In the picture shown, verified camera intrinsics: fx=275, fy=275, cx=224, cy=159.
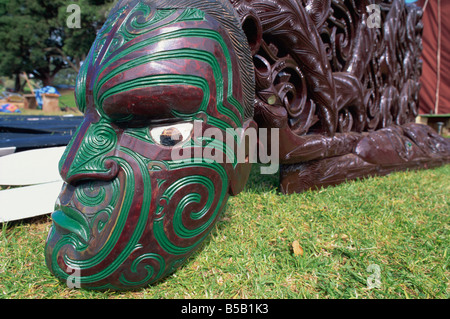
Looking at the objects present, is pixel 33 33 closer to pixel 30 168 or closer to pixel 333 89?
pixel 30 168

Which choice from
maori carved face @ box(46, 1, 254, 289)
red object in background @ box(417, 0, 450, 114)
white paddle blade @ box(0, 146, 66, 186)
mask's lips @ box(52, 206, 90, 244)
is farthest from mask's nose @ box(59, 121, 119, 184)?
red object in background @ box(417, 0, 450, 114)

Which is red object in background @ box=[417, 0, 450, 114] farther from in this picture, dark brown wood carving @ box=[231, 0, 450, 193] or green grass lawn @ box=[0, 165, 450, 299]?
green grass lawn @ box=[0, 165, 450, 299]

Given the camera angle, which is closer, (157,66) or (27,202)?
(157,66)

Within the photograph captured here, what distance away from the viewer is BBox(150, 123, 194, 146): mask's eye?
1069mm

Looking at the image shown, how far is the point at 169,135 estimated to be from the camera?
42.3 inches

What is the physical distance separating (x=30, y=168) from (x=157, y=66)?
76.3 inches

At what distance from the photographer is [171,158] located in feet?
3.47

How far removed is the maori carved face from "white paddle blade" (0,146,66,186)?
1325 mm

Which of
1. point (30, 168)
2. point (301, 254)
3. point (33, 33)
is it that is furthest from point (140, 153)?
point (33, 33)

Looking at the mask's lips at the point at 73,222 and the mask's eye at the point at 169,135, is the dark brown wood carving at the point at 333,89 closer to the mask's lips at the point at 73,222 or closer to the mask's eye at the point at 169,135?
the mask's eye at the point at 169,135

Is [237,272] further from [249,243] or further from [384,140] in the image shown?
[384,140]

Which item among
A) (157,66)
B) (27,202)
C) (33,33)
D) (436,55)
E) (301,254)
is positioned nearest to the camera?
(157,66)

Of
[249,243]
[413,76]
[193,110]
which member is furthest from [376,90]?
[193,110]

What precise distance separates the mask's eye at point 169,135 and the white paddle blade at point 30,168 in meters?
1.54
